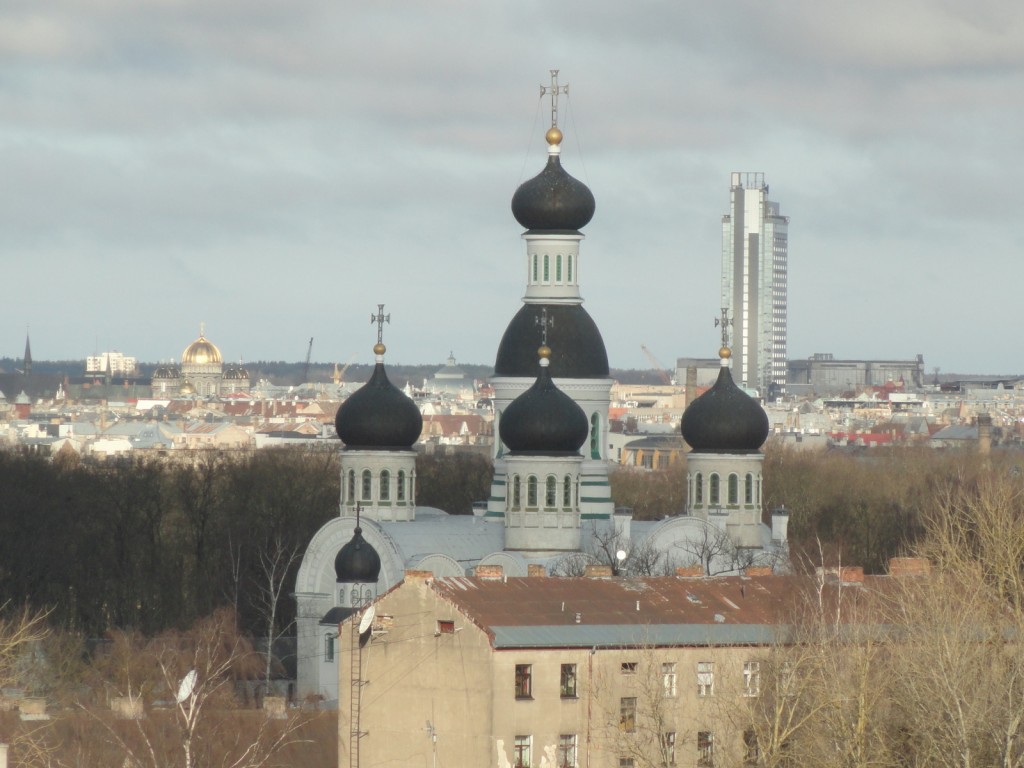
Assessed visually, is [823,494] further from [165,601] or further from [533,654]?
[533,654]

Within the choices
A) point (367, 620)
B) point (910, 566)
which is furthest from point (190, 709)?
point (910, 566)

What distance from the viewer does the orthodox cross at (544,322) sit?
61031mm

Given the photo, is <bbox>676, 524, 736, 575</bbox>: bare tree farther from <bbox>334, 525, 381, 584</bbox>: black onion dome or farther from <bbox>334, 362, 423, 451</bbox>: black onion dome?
<bbox>334, 362, 423, 451</bbox>: black onion dome

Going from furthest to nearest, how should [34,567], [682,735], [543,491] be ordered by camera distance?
[34,567]
[543,491]
[682,735]

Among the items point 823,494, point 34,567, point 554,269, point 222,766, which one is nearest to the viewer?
point 222,766

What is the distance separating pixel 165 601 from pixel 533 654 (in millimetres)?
30158

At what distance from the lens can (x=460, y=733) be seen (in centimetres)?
4184

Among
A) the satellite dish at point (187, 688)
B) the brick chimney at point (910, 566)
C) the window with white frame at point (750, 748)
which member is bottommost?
the window with white frame at point (750, 748)

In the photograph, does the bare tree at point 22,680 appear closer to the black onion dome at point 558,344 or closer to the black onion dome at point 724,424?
the black onion dome at point 558,344

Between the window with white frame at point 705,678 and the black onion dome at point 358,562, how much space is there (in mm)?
15232

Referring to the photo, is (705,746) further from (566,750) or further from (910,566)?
(910,566)

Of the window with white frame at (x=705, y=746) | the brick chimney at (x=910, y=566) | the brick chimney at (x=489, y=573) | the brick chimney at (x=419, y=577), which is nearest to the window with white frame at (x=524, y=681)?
the brick chimney at (x=419, y=577)

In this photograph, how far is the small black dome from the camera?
5712cm

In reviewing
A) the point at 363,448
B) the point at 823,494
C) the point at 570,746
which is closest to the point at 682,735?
the point at 570,746
